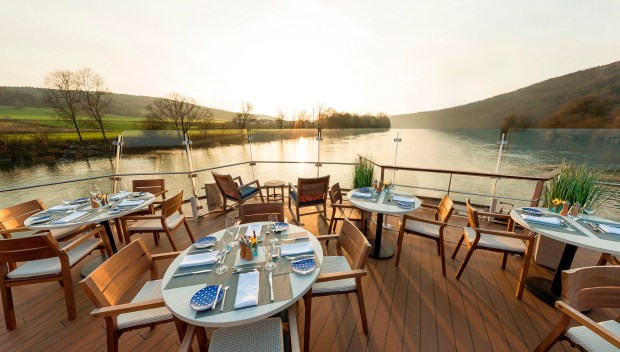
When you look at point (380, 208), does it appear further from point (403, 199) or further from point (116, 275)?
A: point (116, 275)

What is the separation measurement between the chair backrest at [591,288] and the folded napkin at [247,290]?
188 centimetres

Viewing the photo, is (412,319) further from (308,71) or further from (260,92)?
(260,92)

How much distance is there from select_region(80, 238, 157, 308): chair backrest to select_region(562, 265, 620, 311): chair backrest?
9.06 feet

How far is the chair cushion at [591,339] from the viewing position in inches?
44.2

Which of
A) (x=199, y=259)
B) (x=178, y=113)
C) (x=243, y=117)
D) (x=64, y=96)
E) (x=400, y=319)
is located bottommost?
(x=400, y=319)

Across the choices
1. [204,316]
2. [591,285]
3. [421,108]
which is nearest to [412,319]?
[591,285]

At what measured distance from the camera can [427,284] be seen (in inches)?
88.6

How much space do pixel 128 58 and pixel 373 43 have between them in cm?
750

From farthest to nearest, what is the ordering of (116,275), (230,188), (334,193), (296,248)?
1. (230,188)
2. (334,193)
3. (296,248)
4. (116,275)

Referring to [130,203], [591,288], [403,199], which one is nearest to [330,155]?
[403,199]

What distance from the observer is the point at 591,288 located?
1.23m

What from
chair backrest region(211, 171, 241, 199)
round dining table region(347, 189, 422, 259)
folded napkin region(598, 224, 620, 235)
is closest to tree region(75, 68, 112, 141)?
chair backrest region(211, 171, 241, 199)

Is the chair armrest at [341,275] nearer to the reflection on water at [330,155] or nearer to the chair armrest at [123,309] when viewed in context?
the chair armrest at [123,309]

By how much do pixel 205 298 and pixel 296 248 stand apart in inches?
26.3
